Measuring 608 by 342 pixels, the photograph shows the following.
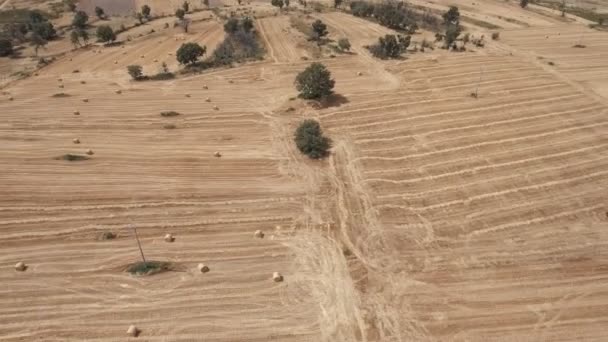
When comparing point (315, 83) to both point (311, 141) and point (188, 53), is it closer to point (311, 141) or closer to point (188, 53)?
point (311, 141)

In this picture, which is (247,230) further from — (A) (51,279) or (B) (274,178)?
(A) (51,279)

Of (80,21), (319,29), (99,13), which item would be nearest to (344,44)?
(319,29)

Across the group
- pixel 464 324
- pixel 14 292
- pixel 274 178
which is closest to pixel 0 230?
pixel 14 292

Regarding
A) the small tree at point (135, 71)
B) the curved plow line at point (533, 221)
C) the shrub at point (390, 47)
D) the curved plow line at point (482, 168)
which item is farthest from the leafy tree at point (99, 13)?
the curved plow line at point (533, 221)

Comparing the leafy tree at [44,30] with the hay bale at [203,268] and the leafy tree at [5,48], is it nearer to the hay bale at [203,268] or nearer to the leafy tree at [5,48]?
the leafy tree at [5,48]

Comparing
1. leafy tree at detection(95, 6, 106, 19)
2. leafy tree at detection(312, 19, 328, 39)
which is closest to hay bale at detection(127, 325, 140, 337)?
leafy tree at detection(312, 19, 328, 39)
